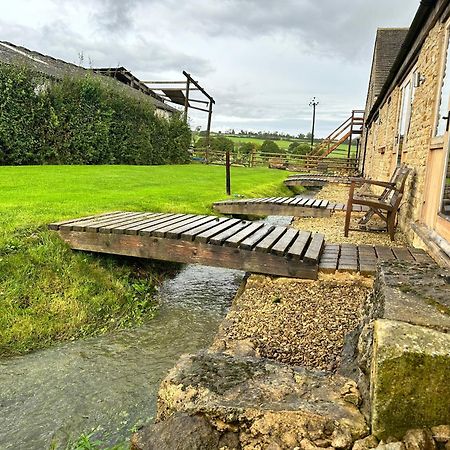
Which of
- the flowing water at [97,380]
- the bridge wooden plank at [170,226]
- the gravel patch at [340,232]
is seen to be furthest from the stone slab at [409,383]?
the gravel patch at [340,232]

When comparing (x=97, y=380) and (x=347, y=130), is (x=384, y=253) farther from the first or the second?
(x=347, y=130)

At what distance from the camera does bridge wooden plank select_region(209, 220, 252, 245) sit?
13.9ft

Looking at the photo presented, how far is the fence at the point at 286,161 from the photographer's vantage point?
87.3 ft

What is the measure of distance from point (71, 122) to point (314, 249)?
13296 mm

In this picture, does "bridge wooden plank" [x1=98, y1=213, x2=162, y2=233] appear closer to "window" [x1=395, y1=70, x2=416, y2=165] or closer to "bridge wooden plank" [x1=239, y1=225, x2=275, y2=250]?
"bridge wooden plank" [x1=239, y1=225, x2=275, y2=250]

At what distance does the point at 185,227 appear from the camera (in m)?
4.80

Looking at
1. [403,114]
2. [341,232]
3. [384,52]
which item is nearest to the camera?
[341,232]

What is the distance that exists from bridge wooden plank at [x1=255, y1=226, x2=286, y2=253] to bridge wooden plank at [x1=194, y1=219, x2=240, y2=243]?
1.88 feet

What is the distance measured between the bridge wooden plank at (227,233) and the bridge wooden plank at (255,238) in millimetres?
221

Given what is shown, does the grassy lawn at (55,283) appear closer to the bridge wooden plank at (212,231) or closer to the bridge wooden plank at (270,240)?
the bridge wooden plank at (212,231)

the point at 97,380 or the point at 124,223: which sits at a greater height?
the point at 124,223

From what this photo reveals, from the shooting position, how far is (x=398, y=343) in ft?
4.60

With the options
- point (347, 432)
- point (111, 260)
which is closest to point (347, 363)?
point (347, 432)

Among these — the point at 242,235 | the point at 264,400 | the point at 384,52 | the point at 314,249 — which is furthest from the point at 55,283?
the point at 384,52
